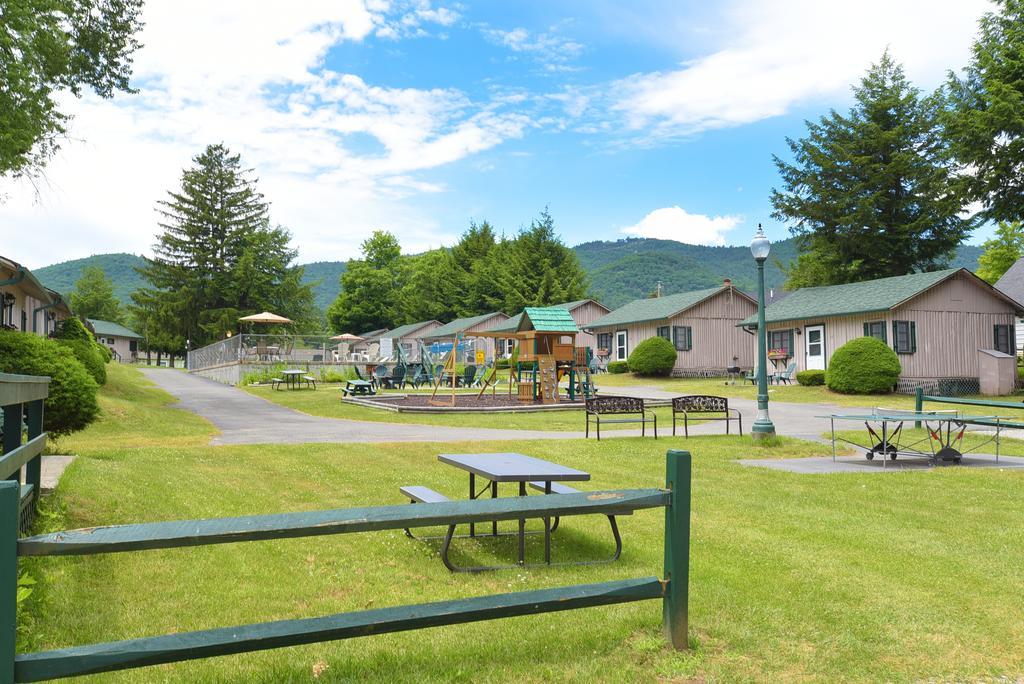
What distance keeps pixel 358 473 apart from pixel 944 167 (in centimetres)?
4102

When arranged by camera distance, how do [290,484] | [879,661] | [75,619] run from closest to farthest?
[879,661] → [75,619] → [290,484]

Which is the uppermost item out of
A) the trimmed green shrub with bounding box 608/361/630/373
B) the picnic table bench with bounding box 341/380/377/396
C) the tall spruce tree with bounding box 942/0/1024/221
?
the tall spruce tree with bounding box 942/0/1024/221

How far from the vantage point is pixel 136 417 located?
17.6 m

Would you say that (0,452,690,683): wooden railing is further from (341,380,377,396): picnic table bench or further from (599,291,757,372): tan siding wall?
(599,291,757,372): tan siding wall

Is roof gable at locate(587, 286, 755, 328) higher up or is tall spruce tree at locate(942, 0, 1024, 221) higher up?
tall spruce tree at locate(942, 0, 1024, 221)

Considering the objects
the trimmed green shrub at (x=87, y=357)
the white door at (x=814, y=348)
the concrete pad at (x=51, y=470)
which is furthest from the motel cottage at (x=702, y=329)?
the concrete pad at (x=51, y=470)

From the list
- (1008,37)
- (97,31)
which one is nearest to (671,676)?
(97,31)

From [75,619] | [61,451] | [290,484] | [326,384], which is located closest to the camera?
[75,619]

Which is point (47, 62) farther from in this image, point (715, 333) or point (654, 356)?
point (715, 333)

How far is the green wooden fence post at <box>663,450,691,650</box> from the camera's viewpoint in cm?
362

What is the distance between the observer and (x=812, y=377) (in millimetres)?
30531

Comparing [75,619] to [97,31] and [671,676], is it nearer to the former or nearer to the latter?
[671,676]

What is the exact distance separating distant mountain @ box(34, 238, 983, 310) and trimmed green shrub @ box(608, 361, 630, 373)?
202ft

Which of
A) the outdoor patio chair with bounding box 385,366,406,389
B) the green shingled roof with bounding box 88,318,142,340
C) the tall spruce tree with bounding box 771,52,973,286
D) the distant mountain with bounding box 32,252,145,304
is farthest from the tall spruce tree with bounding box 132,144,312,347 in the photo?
the distant mountain with bounding box 32,252,145,304
